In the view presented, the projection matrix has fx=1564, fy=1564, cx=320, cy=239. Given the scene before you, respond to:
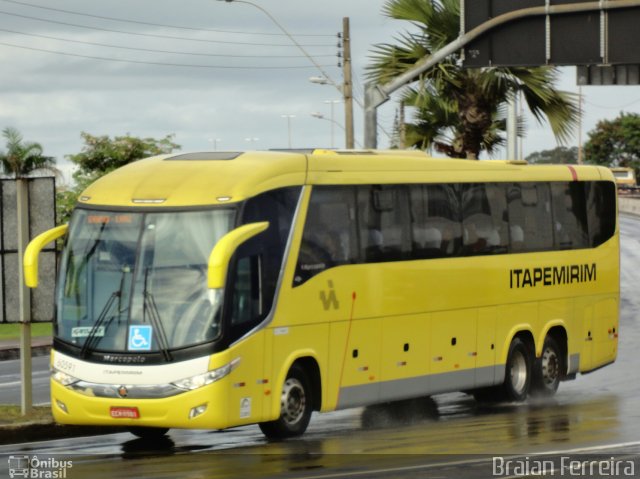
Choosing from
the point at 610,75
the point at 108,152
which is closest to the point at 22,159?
the point at 108,152

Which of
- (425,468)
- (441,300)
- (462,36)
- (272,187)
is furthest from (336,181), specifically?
(462,36)

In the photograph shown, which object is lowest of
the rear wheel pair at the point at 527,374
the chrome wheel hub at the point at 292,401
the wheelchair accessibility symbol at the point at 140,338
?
the rear wheel pair at the point at 527,374

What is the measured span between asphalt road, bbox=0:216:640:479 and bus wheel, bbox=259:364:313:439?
15 centimetres

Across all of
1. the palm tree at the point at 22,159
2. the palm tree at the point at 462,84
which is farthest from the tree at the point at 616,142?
the palm tree at the point at 462,84

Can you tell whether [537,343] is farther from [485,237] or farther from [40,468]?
[40,468]

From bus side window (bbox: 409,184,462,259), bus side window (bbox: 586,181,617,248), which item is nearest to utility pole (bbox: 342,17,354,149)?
bus side window (bbox: 586,181,617,248)

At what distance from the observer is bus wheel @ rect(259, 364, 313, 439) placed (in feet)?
54.0

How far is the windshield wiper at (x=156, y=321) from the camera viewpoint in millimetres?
15375

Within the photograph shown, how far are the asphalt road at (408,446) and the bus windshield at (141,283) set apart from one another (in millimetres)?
1197

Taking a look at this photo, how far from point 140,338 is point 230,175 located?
6.65ft

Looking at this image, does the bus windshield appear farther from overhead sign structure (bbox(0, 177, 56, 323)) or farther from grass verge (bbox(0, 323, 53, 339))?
grass verge (bbox(0, 323, 53, 339))

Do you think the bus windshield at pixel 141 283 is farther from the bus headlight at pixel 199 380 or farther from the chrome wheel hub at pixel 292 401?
the chrome wheel hub at pixel 292 401

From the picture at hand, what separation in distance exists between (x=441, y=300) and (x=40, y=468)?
7045mm

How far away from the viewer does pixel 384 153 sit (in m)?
19.1
